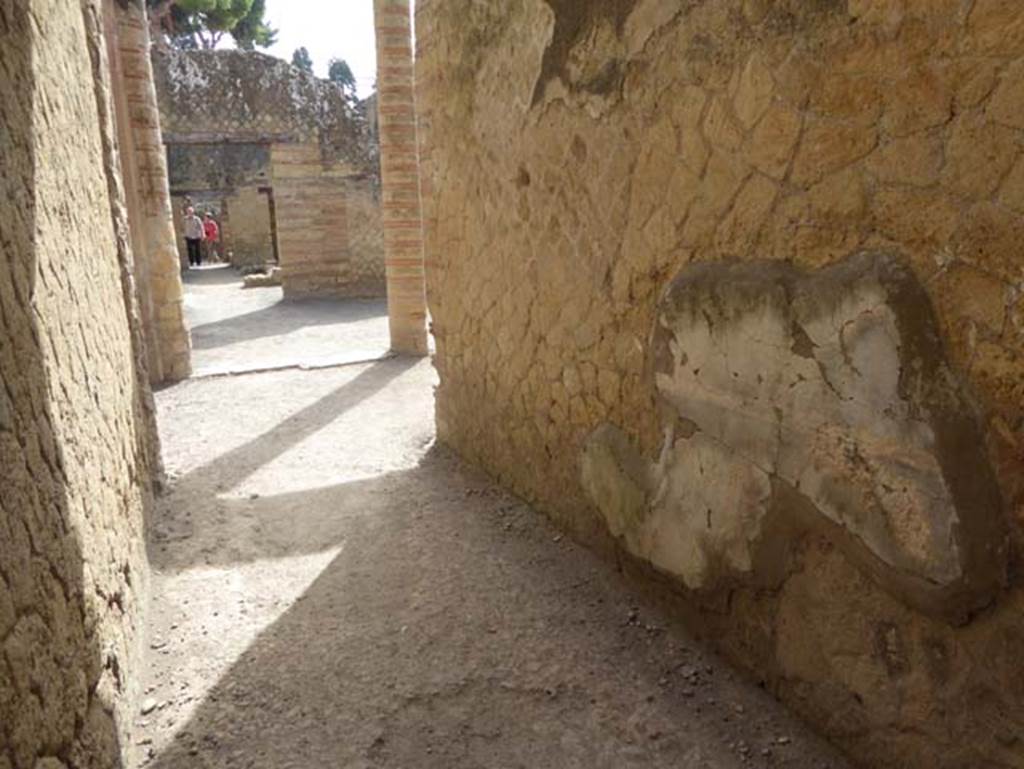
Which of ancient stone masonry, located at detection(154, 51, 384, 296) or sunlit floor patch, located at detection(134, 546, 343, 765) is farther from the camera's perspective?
ancient stone masonry, located at detection(154, 51, 384, 296)

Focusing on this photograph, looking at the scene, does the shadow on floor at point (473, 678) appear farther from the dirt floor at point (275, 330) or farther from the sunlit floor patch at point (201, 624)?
the dirt floor at point (275, 330)

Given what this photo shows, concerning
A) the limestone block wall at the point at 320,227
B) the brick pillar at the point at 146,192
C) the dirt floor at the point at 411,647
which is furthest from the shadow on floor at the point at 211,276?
the dirt floor at the point at 411,647

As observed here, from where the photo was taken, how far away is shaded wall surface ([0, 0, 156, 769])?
124cm

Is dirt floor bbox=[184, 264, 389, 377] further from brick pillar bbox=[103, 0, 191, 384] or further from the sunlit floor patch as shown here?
the sunlit floor patch

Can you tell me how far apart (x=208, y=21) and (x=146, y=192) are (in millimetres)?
20441

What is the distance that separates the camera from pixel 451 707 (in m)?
1.98

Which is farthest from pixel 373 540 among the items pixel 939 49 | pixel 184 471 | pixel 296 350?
pixel 296 350

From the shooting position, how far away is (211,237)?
64.4ft

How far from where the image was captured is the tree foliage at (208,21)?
20.5 meters

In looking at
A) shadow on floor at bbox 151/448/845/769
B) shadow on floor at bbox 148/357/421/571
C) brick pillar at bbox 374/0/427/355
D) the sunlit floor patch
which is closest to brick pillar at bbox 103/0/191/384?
shadow on floor at bbox 148/357/421/571

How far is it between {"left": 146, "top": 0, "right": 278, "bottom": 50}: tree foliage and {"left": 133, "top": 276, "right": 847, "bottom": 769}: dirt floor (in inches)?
786

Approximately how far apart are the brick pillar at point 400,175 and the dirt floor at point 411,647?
10.9 feet

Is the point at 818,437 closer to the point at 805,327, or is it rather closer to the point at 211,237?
the point at 805,327

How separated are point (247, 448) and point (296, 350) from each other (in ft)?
10.2
